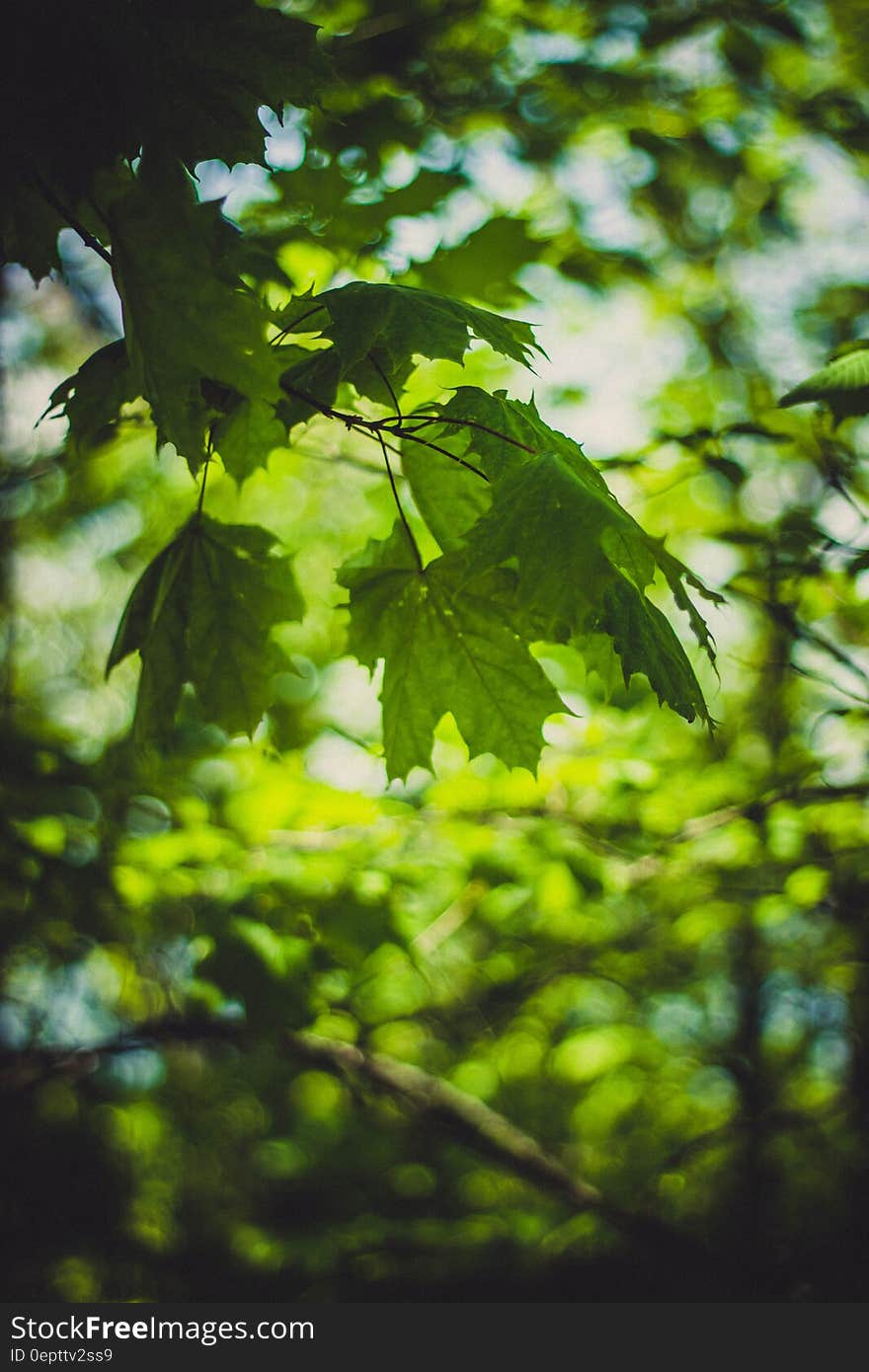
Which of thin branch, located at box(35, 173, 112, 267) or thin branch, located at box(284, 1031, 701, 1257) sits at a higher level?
thin branch, located at box(35, 173, 112, 267)

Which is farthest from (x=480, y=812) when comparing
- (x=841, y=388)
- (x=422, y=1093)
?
(x=841, y=388)

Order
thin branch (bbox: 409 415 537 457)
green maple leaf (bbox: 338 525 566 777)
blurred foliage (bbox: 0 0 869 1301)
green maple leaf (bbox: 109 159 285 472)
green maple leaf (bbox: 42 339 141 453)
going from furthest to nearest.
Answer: blurred foliage (bbox: 0 0 869 1301) → green maple leaf (bbox: 338 525 566 777) → green maple leaf (bbox: 42 339 141 453) → thin branch (bbox: 409 415 537 457) → green maple leaf (bbox: 109 159 285 472)

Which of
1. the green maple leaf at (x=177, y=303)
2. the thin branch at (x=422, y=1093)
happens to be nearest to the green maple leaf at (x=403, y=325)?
the green maple leaf at (x=177, y=303)

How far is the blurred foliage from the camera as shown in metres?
2.39

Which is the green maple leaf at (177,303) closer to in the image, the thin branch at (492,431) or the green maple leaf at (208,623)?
the thin branch at (492,431)

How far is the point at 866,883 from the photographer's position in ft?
8.68

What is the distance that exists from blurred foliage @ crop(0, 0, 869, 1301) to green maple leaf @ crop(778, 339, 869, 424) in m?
0.03

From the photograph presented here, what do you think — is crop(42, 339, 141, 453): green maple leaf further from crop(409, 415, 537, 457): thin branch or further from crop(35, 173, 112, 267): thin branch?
crop(409, 415, 537, 457): thin branch

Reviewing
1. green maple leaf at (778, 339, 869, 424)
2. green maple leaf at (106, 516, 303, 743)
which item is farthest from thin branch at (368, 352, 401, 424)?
green maple leaf at (778, 339, 869, 424)

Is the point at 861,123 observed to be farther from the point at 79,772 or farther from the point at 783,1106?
the point at 783,1106

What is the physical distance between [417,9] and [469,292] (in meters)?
1.56

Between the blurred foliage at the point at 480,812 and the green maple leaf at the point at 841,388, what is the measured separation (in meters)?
0.03

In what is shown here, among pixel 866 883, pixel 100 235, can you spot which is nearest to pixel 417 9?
pixel 100 235

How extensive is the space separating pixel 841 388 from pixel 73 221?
49.3 inches
